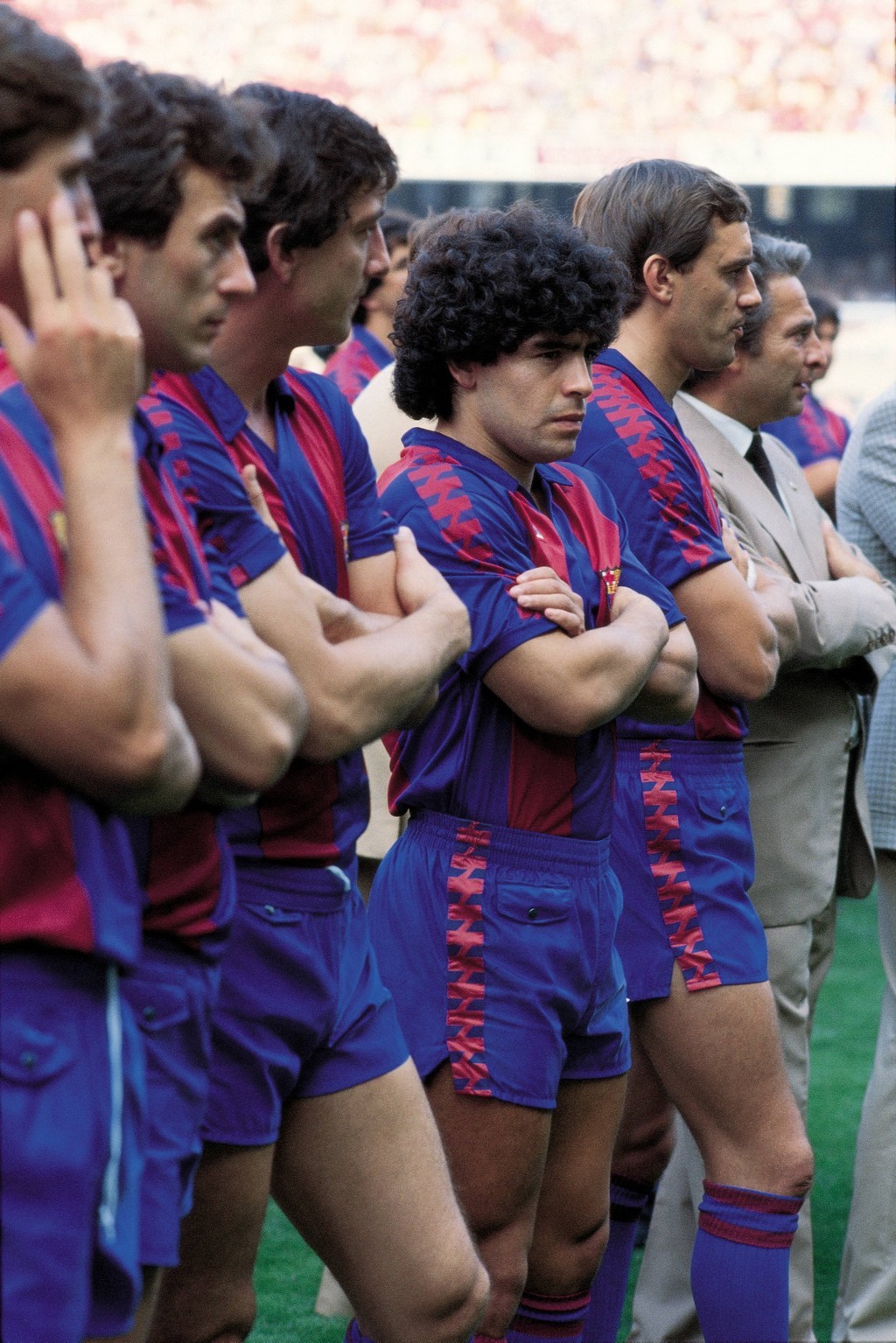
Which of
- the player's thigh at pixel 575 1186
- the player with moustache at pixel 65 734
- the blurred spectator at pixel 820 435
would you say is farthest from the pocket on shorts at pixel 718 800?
the blurred spectator at pixel 820 435

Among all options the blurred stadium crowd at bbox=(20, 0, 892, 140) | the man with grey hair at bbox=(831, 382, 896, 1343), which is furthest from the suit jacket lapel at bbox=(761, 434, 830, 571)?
the blurred stadium crowd at bbox=(20, 0, 892, 140)

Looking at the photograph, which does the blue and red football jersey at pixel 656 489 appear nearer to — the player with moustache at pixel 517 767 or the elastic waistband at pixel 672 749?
the elastic waistband at pixel 672 749

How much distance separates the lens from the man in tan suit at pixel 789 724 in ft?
10.1

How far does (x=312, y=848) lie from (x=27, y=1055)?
617 millimetres

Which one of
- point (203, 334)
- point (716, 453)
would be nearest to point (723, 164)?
point (716, 453)

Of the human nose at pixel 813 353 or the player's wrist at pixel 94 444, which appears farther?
the human nose at pixel 813 353

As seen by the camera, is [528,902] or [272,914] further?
[528,902]

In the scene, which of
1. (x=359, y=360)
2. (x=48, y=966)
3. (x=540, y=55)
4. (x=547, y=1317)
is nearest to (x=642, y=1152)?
(x=547, y=1317)

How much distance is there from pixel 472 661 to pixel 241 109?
2.62 ft

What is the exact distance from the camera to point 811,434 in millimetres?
6227

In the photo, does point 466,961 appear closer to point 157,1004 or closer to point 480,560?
point 480,560

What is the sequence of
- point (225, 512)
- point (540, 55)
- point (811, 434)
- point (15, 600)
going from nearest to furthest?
1. point (15, 600)
2. point (225, 512)
3. point (811, 434)
4. point (540, 55)

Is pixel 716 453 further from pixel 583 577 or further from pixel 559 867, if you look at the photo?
pixel 559 867

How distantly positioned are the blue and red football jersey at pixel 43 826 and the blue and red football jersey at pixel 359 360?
3562 millimetres
